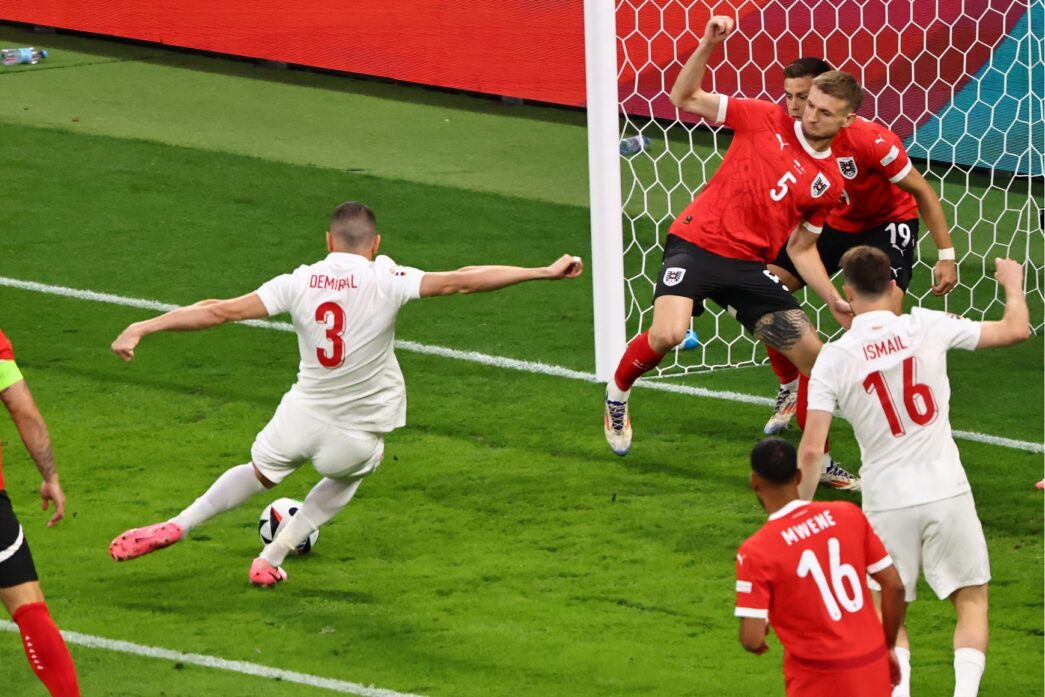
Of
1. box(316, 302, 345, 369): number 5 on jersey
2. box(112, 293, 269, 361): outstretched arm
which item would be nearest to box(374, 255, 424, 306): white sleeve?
box(316, 302, 345, 369): number 5 on jersey

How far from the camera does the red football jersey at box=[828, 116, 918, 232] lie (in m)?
8.95

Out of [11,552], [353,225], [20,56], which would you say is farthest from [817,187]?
[20,56]

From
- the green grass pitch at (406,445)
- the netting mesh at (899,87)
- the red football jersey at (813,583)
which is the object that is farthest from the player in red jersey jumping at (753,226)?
the netting mesh at (899,87)

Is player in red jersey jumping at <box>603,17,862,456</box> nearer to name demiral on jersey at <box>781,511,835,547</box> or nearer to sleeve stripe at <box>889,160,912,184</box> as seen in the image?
sleeve stripe at <box>889,160,912,184</box>

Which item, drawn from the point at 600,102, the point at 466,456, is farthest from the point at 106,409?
the point at 600,102

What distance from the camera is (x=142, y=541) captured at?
7660mm

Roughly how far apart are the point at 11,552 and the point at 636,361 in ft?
11.8

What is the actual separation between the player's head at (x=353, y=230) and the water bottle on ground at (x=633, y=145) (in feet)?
20.7

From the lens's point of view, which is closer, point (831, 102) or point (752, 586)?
point (752, 586)

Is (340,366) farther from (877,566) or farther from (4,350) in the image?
(877,566)

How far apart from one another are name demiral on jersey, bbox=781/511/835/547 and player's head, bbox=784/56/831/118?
3.72 m

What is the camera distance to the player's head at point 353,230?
24.1 ft

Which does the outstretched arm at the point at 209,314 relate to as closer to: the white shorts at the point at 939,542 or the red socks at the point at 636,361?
the red socks at the point at 636,361

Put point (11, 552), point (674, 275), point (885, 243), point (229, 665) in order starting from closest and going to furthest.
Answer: point (11, 552) < point (229, 665) < point (674, 275) < point (885, 243)
